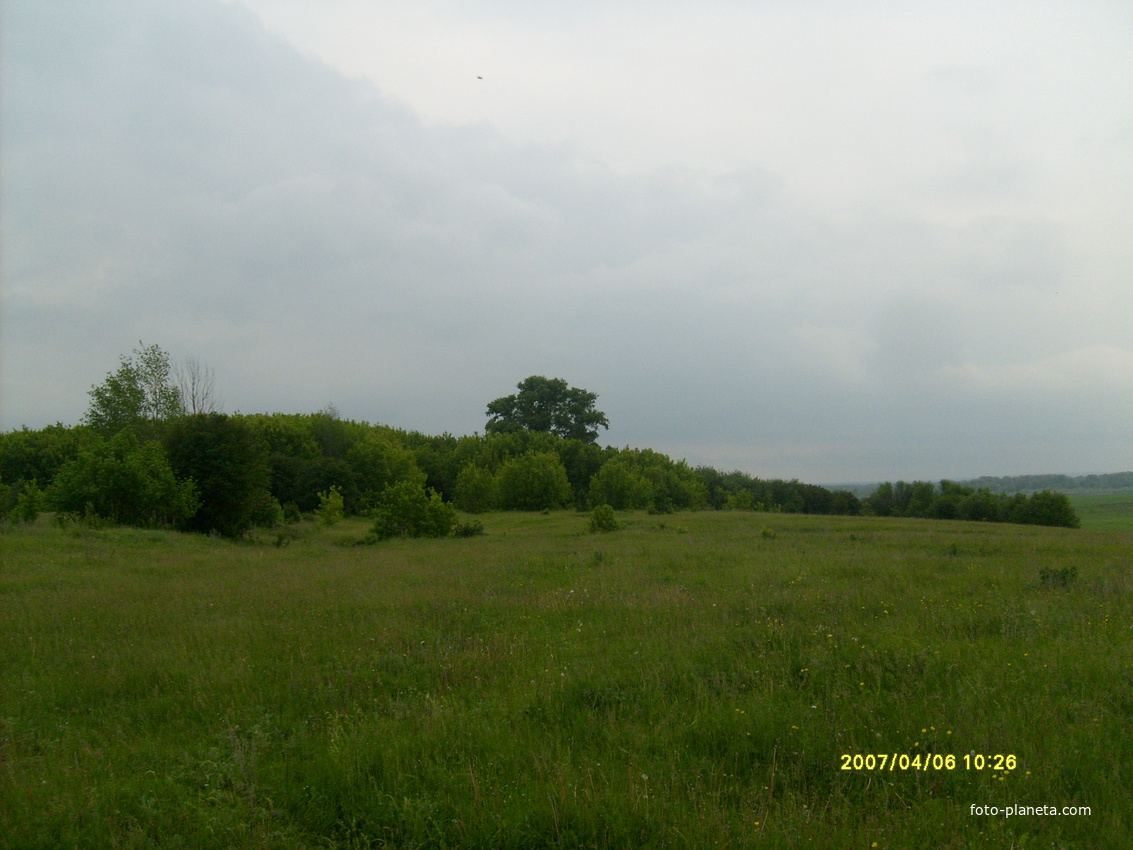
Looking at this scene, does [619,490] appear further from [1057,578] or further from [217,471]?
[1057,578]

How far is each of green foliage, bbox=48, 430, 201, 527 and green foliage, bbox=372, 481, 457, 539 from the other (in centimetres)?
937

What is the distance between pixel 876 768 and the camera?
4367 mm

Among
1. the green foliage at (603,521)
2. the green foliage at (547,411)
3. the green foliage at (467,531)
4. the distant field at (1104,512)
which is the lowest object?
the distant field at (1104,512)

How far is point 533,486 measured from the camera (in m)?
65.4

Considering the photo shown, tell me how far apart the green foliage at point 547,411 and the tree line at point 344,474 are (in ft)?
0.67

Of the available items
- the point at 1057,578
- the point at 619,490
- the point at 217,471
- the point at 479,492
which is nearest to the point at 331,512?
the point at 217,471

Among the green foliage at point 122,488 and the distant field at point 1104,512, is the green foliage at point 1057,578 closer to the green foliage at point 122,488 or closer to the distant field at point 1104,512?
the green foliage at point 122,488

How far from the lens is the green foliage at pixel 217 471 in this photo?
1286 inches

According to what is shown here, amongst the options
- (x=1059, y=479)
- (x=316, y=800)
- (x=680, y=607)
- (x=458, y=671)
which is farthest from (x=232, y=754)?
(x=1059, y=479)

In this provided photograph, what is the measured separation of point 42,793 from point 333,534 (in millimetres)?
37289

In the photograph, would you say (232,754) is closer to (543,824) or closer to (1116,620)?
(543,824)

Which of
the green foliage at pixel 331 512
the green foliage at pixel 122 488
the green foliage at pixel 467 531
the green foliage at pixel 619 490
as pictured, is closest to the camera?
the green foliage at pixel 122 488
